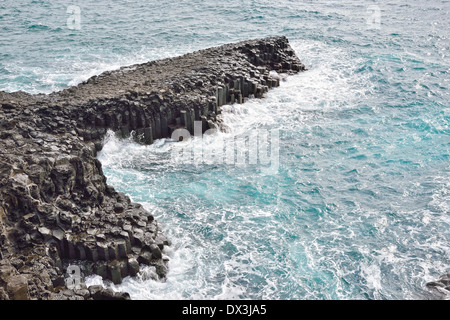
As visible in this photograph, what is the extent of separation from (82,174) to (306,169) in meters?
12.8

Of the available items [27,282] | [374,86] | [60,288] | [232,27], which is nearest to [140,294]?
[60,288]

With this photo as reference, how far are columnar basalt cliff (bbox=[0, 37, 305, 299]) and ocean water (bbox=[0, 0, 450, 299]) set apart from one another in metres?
1.17

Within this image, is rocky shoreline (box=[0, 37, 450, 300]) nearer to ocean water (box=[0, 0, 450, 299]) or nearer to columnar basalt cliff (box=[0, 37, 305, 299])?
columnar basalt cliff (box=[0, 37, 305, 299])

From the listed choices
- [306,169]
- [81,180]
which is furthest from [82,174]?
[306,169]

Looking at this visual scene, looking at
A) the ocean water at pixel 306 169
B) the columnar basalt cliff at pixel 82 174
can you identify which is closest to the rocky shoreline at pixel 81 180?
the columnar basalt cliff at pixel 82 174

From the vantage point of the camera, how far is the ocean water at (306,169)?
18938 millimetres

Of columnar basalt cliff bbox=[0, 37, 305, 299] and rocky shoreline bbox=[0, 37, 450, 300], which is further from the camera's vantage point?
columnar basalt cliff bbox=[0, 37, 305, 299]

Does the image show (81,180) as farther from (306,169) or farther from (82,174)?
(306,169)

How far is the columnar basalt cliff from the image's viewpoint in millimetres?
17000

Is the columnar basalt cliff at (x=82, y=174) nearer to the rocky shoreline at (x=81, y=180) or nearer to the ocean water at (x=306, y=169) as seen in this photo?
the rocky shoreline at (x=81, y=180)

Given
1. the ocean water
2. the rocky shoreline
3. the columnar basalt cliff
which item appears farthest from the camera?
the ocean water

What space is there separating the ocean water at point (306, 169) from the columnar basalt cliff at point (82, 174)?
1175 mm

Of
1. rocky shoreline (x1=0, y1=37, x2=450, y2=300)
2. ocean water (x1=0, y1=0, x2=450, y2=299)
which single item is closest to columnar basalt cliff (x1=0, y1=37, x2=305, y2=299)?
rocky shoreline (x1=0, y1=37, x2=450, y2=300)

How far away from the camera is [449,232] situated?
2123 centimetres
